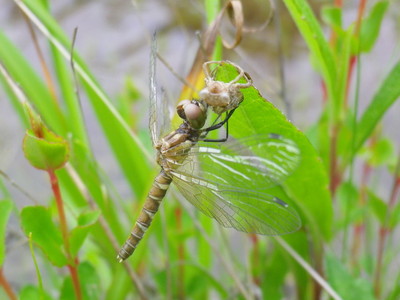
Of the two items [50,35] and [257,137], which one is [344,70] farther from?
[50,35]

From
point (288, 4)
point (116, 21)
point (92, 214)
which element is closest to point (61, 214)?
point (92, 214)

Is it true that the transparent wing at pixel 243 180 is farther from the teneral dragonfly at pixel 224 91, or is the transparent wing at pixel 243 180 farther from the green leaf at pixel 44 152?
the green leaf at pixel 44 152

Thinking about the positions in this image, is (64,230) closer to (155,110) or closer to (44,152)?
(44,152)

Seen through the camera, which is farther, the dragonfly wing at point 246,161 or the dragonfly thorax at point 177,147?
the dragonfly thorax at point 177,147

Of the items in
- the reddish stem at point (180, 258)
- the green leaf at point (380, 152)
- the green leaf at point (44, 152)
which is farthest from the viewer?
the green leaf at point (380, 152)

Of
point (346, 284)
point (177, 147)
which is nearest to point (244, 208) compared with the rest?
point (177, 147)

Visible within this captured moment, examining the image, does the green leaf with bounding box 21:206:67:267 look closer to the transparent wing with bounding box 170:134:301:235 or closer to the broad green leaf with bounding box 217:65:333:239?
the transparent wing with bounding box 170:134:301:235

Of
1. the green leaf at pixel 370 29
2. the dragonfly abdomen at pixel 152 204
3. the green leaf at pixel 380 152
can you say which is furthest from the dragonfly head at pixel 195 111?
the green leaf at pixel 380 152
